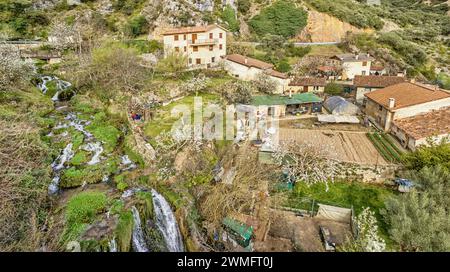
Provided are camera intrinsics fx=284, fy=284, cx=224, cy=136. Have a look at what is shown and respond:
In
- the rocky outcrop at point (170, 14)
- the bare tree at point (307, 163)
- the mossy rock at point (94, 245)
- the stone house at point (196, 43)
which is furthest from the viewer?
the rocky outcrop at point (170, 14)

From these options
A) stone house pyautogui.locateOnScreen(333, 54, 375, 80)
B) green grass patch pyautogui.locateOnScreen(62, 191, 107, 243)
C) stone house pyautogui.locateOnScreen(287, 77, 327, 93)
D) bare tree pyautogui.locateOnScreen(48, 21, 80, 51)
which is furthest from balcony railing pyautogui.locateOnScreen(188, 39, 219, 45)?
green grass patch pyautogui.locateOnScreen(62, 191, 107, 243)

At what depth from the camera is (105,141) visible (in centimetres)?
2419

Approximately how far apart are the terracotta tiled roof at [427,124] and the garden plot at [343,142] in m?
3.58

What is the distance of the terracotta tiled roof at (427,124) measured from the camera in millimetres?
26016

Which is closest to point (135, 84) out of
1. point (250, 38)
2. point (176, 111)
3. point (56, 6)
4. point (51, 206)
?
point (176, 111)

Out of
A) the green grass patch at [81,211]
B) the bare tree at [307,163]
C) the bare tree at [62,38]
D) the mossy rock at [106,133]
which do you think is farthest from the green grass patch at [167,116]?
the bare tree at [62,38]

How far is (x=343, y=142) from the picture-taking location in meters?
29.0

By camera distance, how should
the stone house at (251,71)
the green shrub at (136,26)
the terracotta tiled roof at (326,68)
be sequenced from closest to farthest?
the stone house at (251,71) → the terracotta tiled roof at (326,68) → the green shrub at (136,26)

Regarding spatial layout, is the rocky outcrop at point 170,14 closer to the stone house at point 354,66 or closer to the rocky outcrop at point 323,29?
the rocky outcrop at point 323,29

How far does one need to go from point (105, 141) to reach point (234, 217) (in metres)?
13.4

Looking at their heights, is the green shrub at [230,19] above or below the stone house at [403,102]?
above

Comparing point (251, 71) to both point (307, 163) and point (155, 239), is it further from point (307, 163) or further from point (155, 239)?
point (155, 239)

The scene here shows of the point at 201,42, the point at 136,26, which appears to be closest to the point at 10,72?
the point at 201,42
